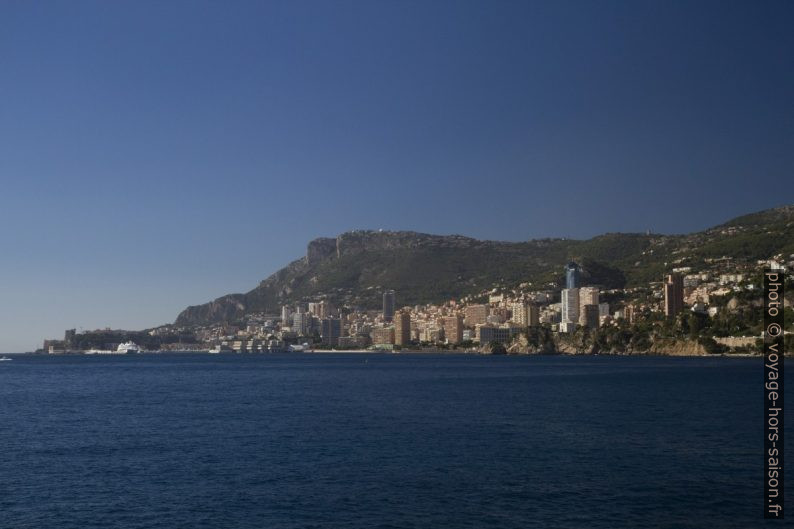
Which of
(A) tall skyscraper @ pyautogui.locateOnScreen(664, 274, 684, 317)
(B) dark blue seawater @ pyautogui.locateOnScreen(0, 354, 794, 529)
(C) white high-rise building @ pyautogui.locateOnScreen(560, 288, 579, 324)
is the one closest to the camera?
(B) dark blue seawater @ pyautogui.locateOnScreen(0, 354, 794, 529)

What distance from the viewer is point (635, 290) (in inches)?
7603

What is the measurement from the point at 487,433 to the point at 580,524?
15.1m

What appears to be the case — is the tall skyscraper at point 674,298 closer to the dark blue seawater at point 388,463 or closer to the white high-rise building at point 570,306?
the white high-rise building at point 570,306

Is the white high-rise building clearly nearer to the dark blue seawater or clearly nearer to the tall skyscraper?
the tall skyscraper

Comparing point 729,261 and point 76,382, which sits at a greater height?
point 729,261

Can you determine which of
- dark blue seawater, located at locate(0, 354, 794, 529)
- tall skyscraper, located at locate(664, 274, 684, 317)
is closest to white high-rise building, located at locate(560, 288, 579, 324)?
tall skyscraper, located at locate(664, 274, 684, 317)

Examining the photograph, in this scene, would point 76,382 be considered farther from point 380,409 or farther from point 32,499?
point 32,499

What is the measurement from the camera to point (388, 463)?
2739 centimetres

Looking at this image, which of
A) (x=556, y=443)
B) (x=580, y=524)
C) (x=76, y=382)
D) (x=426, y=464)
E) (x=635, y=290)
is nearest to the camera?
(x=580, y=524)

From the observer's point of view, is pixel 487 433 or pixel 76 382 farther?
A: pixel 76 382

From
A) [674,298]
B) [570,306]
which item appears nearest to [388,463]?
[674,298]

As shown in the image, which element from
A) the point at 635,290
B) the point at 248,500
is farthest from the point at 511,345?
the point at 248,500

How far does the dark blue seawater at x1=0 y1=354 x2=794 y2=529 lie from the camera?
68.2 ft

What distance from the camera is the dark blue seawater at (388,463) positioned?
20.8 m
